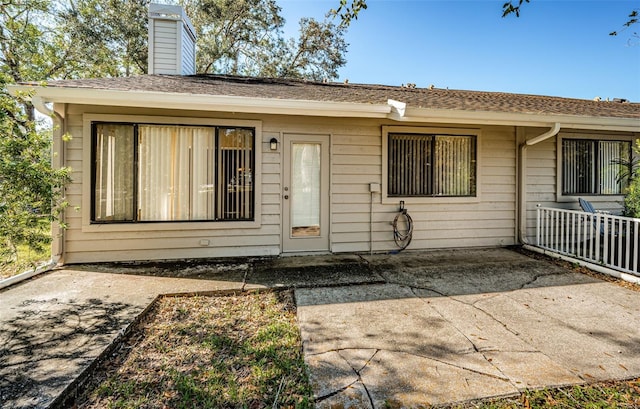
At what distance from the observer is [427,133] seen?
227 inches

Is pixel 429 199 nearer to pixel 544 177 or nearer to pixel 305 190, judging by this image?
pixel 305 190

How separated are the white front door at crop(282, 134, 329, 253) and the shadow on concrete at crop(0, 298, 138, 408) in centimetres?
275

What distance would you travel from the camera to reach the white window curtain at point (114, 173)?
4.70 metres

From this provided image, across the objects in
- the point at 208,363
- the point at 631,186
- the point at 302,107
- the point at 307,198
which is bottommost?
the point at 208,363

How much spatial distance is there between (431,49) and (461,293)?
872 cm

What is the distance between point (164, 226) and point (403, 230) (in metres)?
4.07

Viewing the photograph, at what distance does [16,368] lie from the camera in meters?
2.05

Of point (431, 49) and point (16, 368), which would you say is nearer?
point (16, 368)

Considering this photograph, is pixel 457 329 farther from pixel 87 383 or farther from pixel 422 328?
pixel 87 383

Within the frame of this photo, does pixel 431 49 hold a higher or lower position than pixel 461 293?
higher

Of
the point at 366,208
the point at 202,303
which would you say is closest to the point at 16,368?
the point at 202,303

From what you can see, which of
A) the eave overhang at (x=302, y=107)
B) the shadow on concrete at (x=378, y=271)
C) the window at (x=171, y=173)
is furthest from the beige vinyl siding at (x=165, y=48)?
the shadow on concrete at (x=378, y=271)

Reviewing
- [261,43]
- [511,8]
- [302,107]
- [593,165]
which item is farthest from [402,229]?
[261,43]

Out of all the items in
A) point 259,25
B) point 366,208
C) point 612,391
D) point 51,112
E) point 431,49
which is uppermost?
point 259,25
